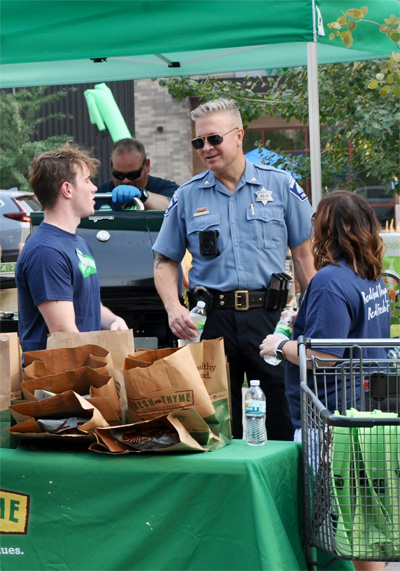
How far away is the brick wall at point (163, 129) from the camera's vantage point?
21.3 metres

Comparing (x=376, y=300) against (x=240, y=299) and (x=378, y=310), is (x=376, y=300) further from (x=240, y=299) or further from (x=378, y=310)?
(x=240, y=299)

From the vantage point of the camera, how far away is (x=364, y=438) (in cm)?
267

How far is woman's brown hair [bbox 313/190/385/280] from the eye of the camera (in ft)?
11.3

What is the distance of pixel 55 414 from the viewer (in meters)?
2.84

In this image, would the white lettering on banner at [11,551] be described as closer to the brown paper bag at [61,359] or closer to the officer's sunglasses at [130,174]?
the brown paper bag at [61,359]

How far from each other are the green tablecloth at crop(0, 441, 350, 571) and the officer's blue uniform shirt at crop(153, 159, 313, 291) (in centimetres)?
200

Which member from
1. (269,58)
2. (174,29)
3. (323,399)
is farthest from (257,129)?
(323,399)

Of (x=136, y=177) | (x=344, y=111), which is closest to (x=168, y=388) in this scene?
(x=136, y=177)

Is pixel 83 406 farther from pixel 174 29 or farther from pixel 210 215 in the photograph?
pixel 174 29

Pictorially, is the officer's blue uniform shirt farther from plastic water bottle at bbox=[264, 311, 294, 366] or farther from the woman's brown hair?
the woman's brown hair

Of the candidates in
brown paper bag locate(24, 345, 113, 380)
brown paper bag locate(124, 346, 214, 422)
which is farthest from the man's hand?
brown paper bag locate(124, 346, 214, 422)

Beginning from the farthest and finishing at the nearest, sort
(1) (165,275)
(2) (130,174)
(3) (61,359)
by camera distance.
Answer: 1. (2) (130,174)
2. (1) (165,275)
3. (3) (61,359)

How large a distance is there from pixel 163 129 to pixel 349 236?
18.5 meters

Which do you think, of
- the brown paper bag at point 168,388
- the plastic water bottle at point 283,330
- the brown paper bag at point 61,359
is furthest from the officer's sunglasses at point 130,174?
the brown paper bag at point 168,388
